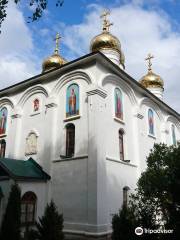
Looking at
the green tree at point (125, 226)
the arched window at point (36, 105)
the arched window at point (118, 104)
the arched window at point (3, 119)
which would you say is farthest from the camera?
the arched window at point (3, 119)

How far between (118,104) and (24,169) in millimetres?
5636

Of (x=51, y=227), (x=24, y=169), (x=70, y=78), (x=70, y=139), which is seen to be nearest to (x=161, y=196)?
(x=51, y=227)

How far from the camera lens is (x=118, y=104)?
14602 millimetres

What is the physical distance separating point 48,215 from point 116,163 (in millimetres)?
5173

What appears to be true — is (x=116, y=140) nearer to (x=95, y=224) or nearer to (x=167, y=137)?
(x=95, y=224)

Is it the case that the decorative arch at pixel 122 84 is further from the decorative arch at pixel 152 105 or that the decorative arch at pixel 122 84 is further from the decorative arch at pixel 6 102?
the decorative arch at pixel 6 102

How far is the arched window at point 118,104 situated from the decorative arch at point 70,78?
1870 mm

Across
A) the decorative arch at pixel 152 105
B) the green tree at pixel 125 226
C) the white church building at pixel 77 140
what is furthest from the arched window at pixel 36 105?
the green tree at pixel 125 226

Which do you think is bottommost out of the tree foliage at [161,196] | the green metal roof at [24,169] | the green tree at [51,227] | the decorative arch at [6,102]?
the green tree at [51,227]

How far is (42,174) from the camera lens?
1332 centimetres

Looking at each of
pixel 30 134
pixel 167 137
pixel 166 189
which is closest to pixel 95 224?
pixel 166 189

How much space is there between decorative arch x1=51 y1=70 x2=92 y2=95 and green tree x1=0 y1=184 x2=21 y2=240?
568cm

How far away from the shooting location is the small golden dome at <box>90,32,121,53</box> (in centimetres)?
1847

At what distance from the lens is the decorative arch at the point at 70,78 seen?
13.6 meters
